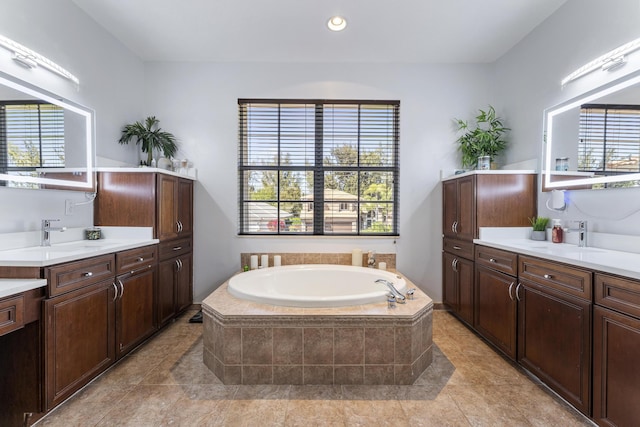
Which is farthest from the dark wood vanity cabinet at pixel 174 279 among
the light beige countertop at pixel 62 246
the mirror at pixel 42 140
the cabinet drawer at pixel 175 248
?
the mirror at pixel 42 140

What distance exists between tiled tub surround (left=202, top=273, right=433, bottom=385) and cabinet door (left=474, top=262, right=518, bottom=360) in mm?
836

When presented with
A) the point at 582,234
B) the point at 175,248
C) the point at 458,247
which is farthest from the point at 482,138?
the point at 175,248

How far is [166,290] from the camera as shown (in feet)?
8.71

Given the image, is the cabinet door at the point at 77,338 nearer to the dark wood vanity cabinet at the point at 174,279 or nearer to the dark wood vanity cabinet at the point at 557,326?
the dark wood vanity cabinet at the point at 174,279

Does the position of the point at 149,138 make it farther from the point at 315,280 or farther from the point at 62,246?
the point at 315,280

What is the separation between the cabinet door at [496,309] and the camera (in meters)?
2.06

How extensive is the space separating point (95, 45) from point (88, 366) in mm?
2690

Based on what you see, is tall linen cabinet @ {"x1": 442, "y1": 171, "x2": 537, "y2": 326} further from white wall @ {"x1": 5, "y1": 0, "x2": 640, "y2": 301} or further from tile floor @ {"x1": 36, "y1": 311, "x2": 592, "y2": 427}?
tile floor @ {"x1": 36, "y1": 311, "x2": 592, "y2": 427}

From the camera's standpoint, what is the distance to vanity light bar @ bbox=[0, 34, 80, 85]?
1.84 m

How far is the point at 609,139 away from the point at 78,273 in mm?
3581

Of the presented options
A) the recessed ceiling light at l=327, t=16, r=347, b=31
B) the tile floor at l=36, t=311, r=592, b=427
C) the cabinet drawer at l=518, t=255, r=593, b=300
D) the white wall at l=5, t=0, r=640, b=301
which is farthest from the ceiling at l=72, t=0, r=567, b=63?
the tile floor at l=36, t=311, r=592, b=427

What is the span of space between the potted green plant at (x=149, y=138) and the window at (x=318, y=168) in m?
0.76

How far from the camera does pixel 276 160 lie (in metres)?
3.31

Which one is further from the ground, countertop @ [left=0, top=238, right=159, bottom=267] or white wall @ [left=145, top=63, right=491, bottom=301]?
white wall @ [left=145, top=63, right=491, bottom=301]
